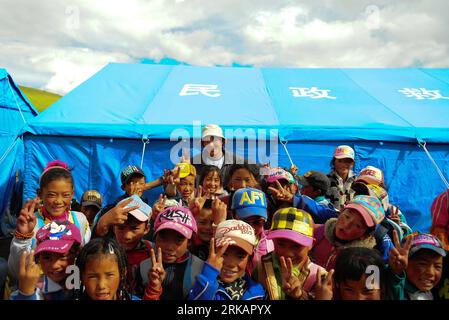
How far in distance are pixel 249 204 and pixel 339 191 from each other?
51.2 inches

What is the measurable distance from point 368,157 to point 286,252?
2.59 m

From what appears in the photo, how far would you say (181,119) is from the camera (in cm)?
364

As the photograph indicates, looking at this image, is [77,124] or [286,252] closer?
[286,252]

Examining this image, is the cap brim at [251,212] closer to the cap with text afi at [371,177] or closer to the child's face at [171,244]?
the child's face at [171,244]

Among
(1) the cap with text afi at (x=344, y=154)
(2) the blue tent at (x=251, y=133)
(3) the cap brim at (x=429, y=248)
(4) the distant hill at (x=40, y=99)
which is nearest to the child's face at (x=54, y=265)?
(3) the cap brim at (x=429, y=248)

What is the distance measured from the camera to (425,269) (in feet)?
4.43

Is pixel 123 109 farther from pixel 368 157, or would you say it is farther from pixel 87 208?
pixel 368 157

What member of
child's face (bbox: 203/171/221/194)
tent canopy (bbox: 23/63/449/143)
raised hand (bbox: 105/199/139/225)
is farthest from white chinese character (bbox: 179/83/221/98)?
raised hand (bbox: 105/199/139/225)

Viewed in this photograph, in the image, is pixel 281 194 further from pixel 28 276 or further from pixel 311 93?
pixel 311 93

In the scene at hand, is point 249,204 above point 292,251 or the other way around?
above

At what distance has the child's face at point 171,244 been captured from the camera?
1.48m

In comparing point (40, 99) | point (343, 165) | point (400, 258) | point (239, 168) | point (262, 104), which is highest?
point (40, 99)

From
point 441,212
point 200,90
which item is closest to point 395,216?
point 441,212
